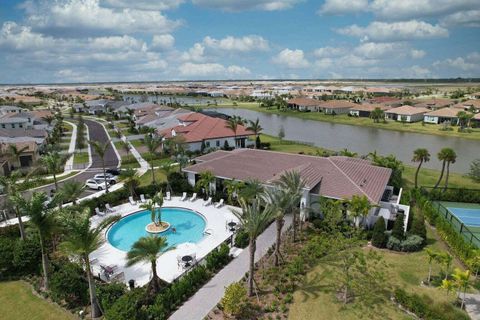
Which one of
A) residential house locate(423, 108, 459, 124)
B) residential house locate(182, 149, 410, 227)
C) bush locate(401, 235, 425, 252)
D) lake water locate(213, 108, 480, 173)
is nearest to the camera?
bush locate(401, 235, 425, 252)

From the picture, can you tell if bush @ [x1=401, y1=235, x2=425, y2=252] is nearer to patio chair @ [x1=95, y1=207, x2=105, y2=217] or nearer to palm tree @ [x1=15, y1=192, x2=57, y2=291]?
palm tree @ [x1=15, y1=192, x2=57, y2=291]

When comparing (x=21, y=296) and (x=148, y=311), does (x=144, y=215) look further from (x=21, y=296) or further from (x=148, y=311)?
(x=148, y=311)

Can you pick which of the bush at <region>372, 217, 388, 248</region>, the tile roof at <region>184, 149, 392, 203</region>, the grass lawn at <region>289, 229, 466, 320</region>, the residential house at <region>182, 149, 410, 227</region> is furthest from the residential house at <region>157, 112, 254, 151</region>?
the grass lawn at <region>289, 229, 466, 320</region>

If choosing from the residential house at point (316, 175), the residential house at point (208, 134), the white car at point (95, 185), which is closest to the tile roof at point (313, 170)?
the residential house at point (316, 175)

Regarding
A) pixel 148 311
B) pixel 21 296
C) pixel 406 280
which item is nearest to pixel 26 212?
pixel 21 296

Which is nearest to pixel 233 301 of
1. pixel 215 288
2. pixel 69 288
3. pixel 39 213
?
pixel 215 288

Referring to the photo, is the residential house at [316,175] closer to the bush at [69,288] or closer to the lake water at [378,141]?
the bush at [69,288]

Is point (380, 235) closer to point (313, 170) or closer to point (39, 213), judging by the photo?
point (313, 170)
